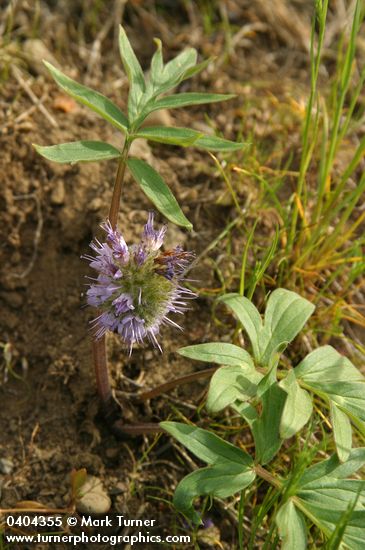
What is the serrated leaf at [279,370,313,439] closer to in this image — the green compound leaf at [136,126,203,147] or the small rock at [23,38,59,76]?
the green compound leaf at [136,126,203,147]

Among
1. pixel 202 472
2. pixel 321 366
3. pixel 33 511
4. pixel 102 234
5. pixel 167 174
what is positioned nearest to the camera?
pixel 202 472

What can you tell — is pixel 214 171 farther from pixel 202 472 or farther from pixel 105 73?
pixel 202 472

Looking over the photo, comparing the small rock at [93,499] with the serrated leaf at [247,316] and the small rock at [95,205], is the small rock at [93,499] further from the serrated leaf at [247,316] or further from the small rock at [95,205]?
the small rock at [95,205]

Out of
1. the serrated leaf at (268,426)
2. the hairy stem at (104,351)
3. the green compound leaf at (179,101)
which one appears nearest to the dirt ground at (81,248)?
the hairy stem at (104,351)

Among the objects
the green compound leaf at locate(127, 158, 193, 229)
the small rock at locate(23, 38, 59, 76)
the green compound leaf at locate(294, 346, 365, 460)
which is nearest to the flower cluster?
the green compound leaf at locate(127, 158, 193, 229)

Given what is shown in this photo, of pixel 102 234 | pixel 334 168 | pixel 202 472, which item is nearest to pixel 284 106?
pixel 334 168
